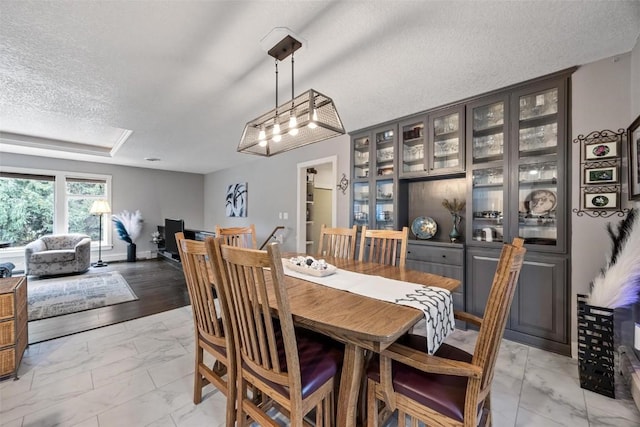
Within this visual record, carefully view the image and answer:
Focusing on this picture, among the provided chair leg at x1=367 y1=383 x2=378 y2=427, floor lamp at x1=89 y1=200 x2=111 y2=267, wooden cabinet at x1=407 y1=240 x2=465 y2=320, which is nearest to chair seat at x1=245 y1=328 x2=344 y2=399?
chair leg at x1=367 y1=383 x2=378 y2=427

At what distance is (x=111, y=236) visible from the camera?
20.9ft

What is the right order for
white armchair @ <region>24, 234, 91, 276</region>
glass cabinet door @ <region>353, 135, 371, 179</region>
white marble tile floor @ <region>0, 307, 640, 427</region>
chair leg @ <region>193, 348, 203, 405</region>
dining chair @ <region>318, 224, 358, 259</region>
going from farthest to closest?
1. white armchair @ <region>24, 234, 91, 276</region>
2. glass cabinet door @ <region>353, 135, 371, 179</region>
3. dining chair @ <region>318, 224, 358, 259</region>
4. chair leg @ <region>193, 348, 203, 405</region>
5. white marble tile floor @ <region>0, 307, 640, 427</region>

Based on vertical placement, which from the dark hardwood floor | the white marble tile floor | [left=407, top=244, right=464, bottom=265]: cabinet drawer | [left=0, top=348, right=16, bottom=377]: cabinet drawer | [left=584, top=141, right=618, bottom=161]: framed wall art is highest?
[left=584, top=141, right=618, bottom=161]: framed wall art

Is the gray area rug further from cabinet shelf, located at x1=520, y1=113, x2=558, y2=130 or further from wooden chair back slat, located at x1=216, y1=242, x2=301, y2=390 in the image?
cabinet shelf, located at x1=520, y1=113, x2=558, y2=130

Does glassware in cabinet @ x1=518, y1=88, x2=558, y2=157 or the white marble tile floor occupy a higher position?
glassware in cabinet @ x1=518, y1=88, x2=558, y2=157

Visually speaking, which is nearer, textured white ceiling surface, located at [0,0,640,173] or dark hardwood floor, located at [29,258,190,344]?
textured white ceiling surface, located at [0,0,640,173]

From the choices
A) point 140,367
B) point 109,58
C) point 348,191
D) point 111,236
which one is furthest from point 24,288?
point 111,236

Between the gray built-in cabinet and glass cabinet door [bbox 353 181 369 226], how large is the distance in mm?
208

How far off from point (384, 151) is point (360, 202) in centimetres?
78

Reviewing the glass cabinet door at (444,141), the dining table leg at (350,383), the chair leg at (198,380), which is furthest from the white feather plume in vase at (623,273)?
the chair leg at (198,380)

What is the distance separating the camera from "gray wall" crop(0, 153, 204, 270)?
6075 millimetres

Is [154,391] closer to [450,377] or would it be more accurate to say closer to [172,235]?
[450,377]

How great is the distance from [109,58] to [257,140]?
1.29 metres

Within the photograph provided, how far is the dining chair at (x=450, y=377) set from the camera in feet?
3.23
